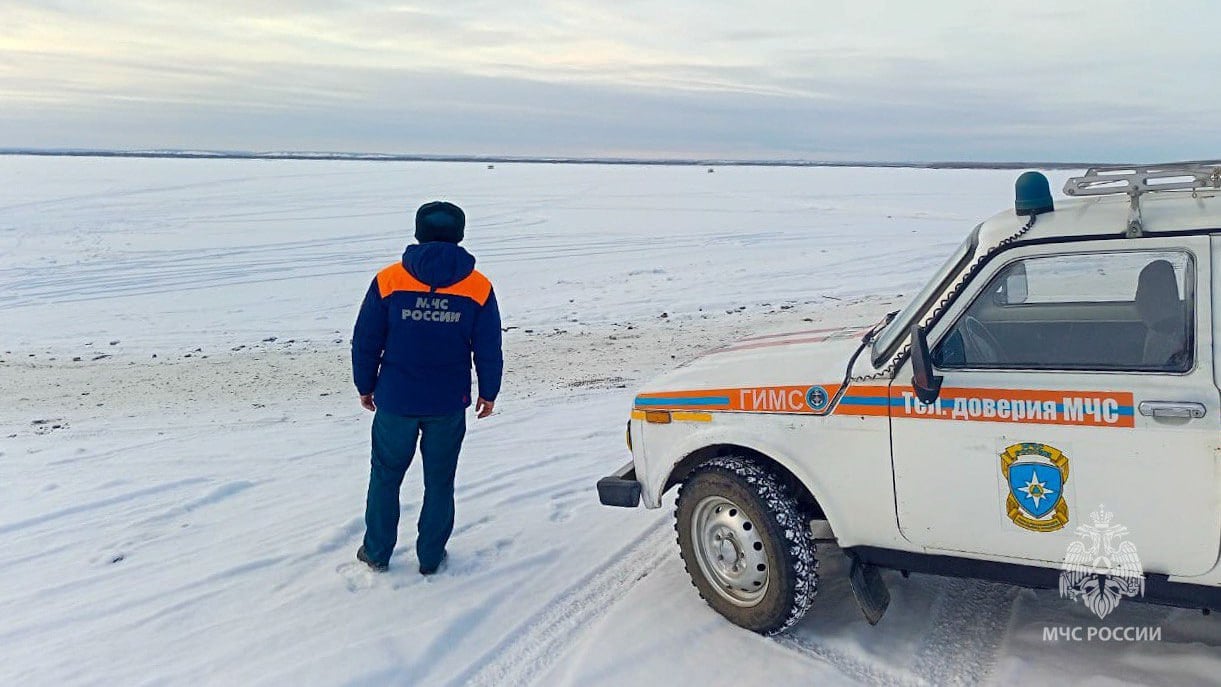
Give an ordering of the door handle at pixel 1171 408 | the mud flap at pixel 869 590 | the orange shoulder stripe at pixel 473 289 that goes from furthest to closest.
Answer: the orange shoulder stripe at pixel 473 289, the mud flap at pixel 869 590, the door handle at pixel 1171 408

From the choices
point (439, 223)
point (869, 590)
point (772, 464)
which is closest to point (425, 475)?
point (439, 223)

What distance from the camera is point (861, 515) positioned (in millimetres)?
3871

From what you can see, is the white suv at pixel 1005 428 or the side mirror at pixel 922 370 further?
the side mirror at pixel 922 370

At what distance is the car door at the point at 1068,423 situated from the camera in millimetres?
3262

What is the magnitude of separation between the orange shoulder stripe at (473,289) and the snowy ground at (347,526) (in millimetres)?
1392

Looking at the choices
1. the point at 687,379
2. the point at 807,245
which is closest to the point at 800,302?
the point at 807,245

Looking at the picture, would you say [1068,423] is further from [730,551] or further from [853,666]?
[730,551]

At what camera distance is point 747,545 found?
418 centimetres

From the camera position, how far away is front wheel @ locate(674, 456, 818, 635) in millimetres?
4027

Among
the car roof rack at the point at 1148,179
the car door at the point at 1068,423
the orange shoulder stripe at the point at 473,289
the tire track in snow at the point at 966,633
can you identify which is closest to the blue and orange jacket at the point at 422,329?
the orange shoulder stripe at the point at 473,289

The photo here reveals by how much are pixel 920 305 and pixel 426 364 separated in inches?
90.6

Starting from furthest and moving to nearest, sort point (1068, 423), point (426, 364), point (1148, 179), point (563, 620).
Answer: point (426, 364) < point (563, 620) < point (1148, 179) < point (1068, 423)

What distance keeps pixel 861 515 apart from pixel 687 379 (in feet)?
3.41

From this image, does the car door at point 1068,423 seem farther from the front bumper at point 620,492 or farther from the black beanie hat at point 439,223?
the black beanie hat at point 439,223
